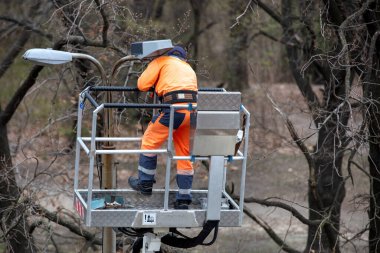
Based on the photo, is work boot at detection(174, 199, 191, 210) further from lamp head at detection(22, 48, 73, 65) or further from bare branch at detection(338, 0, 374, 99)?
bare branch at detection(338, 0, 374, 99)

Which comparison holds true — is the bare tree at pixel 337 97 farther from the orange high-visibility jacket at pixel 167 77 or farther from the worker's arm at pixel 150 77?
the worker's arm at pixel 150 77

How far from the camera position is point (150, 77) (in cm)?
680

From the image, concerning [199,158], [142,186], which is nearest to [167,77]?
[199,158]

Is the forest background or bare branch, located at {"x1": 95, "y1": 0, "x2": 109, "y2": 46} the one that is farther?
the forest background

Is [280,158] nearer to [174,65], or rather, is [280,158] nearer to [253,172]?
[253,172]

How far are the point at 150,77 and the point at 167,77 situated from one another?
189 mm

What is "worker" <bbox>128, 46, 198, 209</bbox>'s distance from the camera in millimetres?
6602

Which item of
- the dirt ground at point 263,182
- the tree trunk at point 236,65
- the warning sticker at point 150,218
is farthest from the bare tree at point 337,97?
the tree trunk at point 236,65

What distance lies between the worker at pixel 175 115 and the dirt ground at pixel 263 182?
13.6ft

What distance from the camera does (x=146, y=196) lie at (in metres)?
7.14

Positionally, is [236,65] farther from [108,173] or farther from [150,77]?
[150,77]

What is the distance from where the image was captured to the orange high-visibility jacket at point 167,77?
6.63 m

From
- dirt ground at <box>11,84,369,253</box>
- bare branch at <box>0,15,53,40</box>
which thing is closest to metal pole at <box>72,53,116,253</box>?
dirt ground at <box>11,84,369,253</box>

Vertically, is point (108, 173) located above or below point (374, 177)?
above
